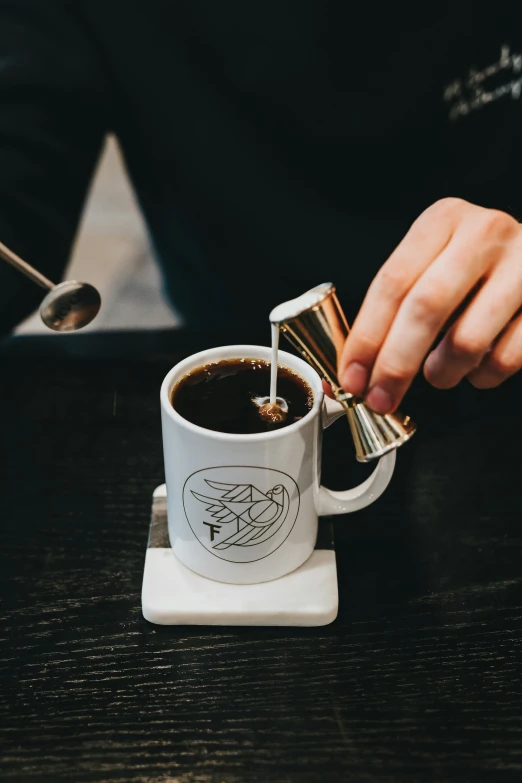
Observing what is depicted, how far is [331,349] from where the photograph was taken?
2.02 feet

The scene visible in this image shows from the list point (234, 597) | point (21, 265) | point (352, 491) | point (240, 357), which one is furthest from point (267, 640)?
point (21, 265)

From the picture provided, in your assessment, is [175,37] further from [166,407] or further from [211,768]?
[211,768]

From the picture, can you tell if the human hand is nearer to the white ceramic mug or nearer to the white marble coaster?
the white ceramic mug

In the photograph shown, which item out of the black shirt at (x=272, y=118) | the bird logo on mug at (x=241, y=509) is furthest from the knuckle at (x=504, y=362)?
the black shirt at (x=272, y=118)

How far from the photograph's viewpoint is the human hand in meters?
0.60

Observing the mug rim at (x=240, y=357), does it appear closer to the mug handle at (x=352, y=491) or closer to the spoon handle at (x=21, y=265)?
the mug handle at (x=352, y=491)

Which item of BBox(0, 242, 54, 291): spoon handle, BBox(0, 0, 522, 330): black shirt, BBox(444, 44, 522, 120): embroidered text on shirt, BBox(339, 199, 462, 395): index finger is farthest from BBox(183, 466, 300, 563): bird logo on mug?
BBox(444, 44, 522, 120): embroidered text on shirt

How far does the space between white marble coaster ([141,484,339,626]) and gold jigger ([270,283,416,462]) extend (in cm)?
14

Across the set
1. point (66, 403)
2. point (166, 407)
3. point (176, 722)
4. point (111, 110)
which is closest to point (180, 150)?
point (111, 110)

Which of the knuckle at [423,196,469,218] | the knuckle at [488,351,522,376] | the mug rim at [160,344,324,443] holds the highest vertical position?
the knuckle at [423,196,469,218]

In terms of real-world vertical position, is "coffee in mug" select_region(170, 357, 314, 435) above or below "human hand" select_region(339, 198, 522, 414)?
below

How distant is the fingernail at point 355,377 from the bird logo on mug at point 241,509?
0.10 m

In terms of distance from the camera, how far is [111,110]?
1356mm

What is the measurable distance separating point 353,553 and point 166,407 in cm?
26
